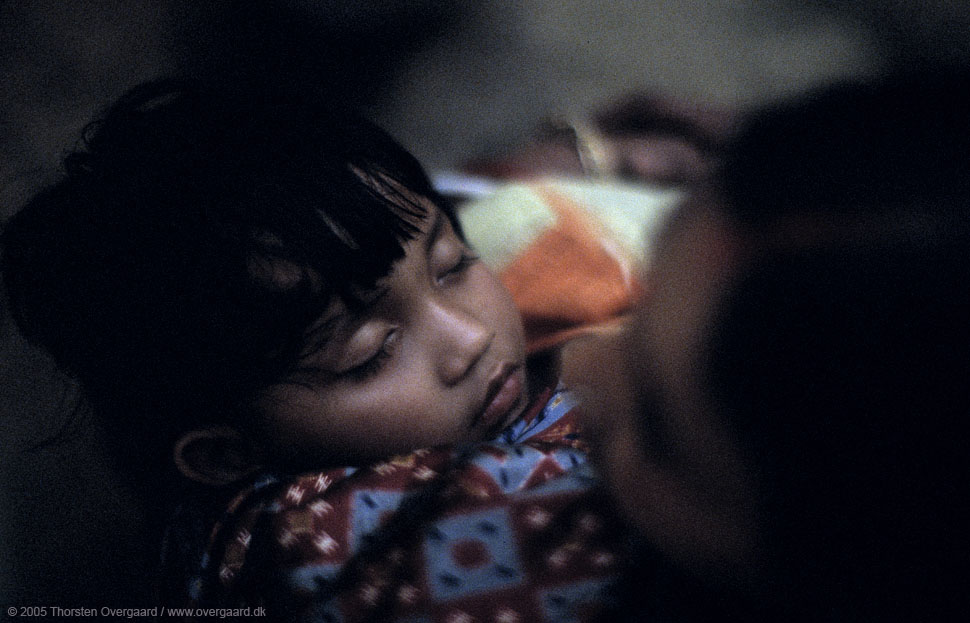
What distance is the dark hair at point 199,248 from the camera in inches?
22.4

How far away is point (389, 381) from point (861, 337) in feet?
1.32

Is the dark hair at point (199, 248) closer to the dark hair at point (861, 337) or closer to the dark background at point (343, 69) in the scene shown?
the dark background at point (343, 69)

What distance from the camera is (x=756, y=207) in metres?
0.30

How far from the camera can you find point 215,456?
0.64 meters

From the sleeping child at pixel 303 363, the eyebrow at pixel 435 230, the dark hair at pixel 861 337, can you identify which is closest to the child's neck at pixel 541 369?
the sleeping child at pixel 303 363

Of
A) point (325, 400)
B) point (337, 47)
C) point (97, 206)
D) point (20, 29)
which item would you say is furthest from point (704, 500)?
point (337, 47)

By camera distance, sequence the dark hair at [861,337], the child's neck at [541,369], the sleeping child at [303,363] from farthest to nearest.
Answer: the child's neck at [541,369] < the sleeping child at [303,363] < the dark hair at [861,337]

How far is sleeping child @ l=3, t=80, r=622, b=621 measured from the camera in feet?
1.57

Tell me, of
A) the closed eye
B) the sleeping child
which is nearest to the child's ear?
the sleeping child

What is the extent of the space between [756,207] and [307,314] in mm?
387

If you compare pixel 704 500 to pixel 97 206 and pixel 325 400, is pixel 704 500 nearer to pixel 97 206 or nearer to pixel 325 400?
pixel 325 400

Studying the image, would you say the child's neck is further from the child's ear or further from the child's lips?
the child's ear

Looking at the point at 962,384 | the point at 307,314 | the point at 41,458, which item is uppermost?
the point at 962,384

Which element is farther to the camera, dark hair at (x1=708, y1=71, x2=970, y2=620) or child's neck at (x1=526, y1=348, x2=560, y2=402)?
child's neck at (x1=526, y1=348, x2=560, y2=402)
